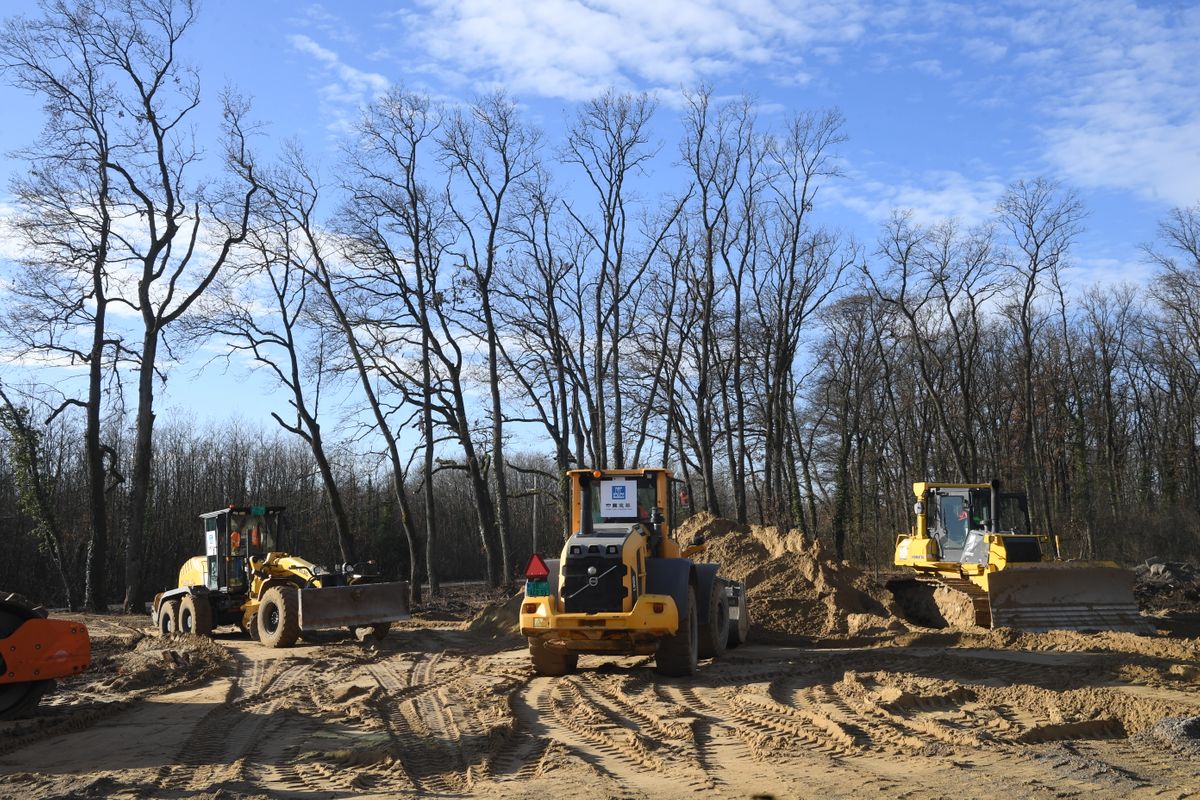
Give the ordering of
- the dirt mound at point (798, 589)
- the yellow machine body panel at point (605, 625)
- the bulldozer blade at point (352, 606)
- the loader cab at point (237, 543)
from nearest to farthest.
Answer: the yellow machine body panel at point (605, 625) < the bulldozer blade at point (352, 606) < the dirt mound at point (798, 589) < the loader cab at point (237, 543)

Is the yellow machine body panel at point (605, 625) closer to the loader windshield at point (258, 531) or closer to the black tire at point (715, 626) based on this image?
the black tire at point (715, 626)

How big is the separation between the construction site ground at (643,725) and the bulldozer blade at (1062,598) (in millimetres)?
1015

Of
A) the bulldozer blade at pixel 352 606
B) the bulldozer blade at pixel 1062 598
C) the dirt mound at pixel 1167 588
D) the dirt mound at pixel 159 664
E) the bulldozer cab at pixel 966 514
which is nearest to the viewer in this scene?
the dirt mound at pixel 159 664

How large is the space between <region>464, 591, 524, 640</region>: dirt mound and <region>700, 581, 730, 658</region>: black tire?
5.39 metres

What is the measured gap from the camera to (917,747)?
25.0ft

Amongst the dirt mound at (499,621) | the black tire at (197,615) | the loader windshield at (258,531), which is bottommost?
the dirt mound at (499,621)

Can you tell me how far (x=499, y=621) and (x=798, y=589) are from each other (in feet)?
19.3

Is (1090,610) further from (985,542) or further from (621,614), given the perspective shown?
(621,614)

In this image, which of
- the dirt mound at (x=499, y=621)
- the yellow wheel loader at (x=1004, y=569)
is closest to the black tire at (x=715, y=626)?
the yellow wheel loader at (x=1004, y=569)

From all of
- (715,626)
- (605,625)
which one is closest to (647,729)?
(605,625)

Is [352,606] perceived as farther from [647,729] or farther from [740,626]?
[647,729]

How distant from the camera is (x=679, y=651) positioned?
Result: 39.1 feet

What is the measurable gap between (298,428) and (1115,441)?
36431 millimetres

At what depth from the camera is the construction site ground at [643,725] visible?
271 inches
